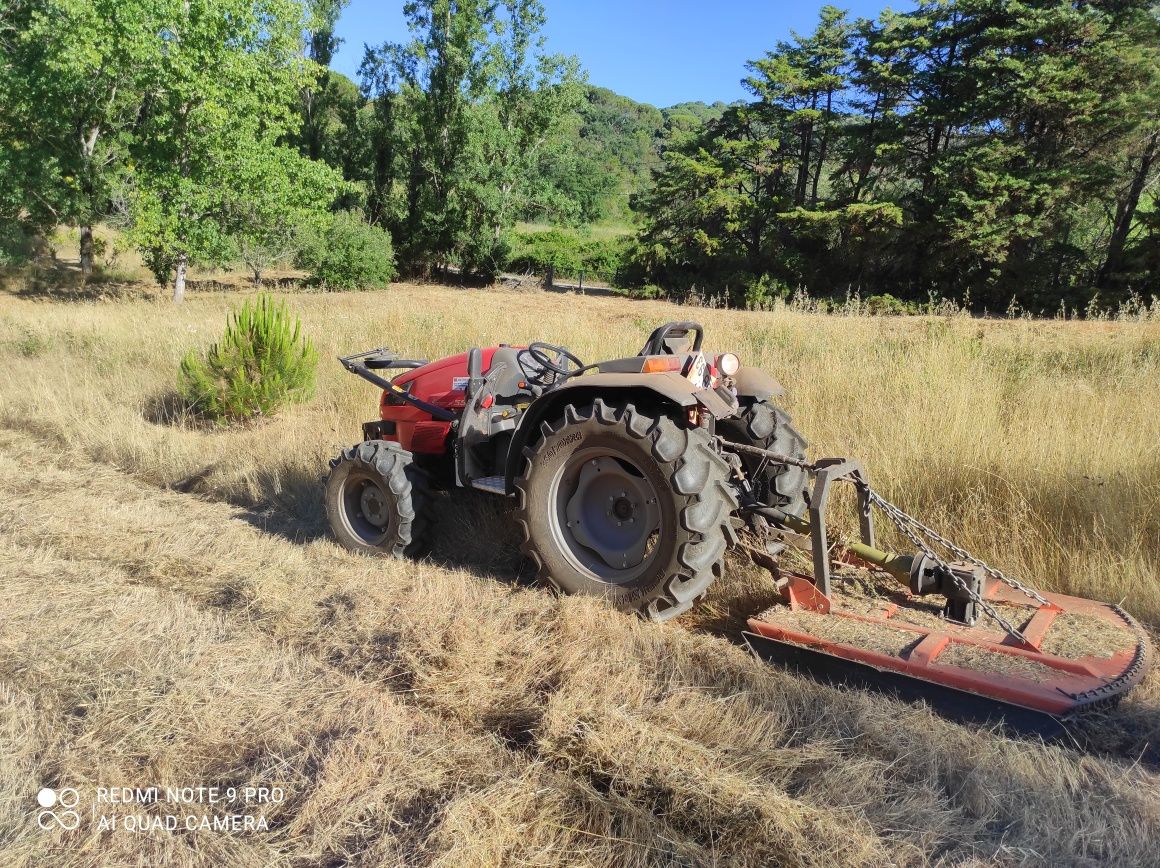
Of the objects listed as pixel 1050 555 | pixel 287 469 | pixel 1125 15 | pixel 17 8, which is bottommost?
pixel 287 469

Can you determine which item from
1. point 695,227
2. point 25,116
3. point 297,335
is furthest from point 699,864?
point 695,227

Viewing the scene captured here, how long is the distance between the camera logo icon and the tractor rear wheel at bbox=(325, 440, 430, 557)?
2053 mm

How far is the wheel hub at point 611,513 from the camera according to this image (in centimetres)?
354

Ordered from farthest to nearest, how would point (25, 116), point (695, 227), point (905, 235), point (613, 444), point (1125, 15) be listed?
point (695, 227) → point (905, 235) → point (1125, 15) → point (25, 116) → point (613, 444)

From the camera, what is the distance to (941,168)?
79.4ft

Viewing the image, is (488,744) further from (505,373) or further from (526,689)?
(505,373)

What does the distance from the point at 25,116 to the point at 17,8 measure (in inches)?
114

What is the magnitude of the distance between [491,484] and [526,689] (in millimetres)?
1333

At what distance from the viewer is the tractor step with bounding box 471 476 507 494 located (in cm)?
400

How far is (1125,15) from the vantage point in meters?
22.7

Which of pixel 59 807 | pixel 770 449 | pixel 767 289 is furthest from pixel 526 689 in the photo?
pixel 767 289

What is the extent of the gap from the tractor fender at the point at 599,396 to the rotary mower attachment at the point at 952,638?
54 centimetres

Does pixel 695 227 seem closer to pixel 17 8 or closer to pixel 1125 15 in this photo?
pixel 1125 15

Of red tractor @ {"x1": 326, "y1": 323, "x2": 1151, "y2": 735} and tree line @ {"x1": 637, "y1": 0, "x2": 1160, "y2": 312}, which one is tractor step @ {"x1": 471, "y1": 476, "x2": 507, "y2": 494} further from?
tree line @ {"x1": 637, "y1": 0, "x2": 1160, "y2": 312}
